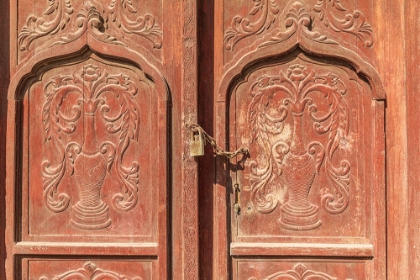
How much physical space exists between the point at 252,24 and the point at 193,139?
67 cm

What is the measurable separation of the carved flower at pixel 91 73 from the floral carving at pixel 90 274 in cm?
96

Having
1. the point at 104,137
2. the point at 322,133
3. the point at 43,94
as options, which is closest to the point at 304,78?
the point at 322,133

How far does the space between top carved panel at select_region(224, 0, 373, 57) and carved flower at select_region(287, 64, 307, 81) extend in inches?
6.1

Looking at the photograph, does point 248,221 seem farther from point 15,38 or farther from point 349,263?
point 15,38

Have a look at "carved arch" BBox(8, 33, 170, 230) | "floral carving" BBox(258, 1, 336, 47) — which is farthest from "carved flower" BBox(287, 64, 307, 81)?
"carved arch" BBox(8, 33, 170, 230)

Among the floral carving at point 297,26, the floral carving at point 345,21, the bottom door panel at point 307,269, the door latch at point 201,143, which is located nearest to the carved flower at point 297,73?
the floral carving at point 297,26

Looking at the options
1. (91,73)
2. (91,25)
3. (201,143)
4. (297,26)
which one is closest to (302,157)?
(201,143)

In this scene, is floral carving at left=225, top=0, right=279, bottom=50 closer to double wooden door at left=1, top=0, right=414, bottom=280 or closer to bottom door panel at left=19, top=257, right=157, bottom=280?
double wooden door at left=1, top=0, right=414, bottom=280

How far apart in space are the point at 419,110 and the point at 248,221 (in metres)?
1.00

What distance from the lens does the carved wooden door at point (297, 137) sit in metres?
3.05

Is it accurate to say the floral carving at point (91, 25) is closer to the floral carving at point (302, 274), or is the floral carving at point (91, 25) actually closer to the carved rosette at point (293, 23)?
the carved rosette at point (293, 23)

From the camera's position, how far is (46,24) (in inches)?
126

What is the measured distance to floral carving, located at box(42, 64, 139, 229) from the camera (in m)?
3.14

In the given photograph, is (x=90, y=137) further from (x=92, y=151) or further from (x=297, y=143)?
(x=297, y=143)
